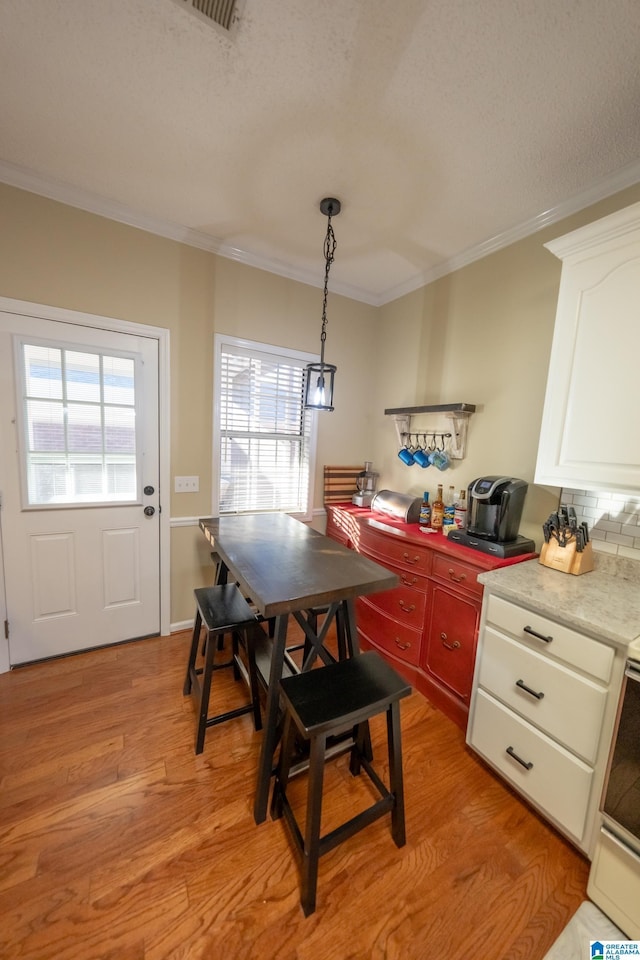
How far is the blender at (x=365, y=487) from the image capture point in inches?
116

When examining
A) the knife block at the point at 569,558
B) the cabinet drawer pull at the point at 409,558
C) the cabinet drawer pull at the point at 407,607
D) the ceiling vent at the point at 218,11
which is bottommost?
the cabinet drawer pull at the point at 407,607

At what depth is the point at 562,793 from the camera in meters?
1.23

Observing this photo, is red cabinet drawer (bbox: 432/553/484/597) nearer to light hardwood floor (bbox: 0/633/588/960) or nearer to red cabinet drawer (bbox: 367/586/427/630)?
red cabinet drawer (bbox: 367/586/427/630)

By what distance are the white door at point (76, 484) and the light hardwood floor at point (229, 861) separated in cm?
59

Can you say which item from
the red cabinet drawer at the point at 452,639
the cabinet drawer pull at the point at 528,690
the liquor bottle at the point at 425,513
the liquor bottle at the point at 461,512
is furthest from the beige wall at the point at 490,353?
the cabinet drawer pull at the point at 528,690

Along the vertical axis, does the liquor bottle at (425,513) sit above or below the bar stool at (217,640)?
above

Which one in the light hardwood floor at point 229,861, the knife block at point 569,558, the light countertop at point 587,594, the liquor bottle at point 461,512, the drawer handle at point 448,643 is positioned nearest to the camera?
the light hardwood floor at point 229,861

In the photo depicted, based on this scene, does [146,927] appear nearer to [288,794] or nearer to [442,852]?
[288,794]

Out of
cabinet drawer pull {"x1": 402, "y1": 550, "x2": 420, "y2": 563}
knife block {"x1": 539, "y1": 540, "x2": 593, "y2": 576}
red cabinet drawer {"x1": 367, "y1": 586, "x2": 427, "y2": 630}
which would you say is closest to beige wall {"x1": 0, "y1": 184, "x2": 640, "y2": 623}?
knife block {"x1": 539, "y1": 540, "x2": 593, "y2": 576}


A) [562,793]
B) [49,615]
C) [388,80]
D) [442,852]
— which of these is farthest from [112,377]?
[562,793]

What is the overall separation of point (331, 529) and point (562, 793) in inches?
80.3

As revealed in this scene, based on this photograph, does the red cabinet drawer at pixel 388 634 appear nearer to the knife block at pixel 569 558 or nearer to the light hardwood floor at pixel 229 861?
the light hardwood floor at pixel 229 861

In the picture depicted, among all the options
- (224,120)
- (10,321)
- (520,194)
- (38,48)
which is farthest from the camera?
(10,321)

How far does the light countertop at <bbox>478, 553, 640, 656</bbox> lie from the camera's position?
3.62ft
